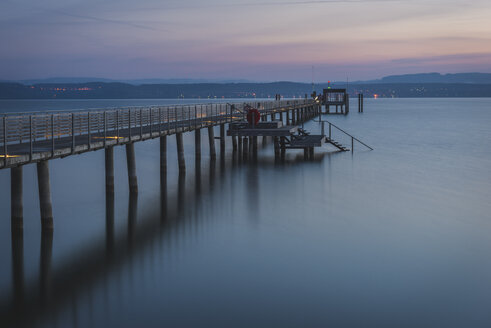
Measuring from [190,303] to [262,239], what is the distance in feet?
18.0

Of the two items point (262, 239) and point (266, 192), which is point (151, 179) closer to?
point (266, 192)

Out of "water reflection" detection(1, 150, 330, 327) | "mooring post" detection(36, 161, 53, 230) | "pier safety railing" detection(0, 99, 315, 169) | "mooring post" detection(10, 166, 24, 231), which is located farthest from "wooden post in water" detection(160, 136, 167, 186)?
"mooring post" detection(10, 166, 24, 231)

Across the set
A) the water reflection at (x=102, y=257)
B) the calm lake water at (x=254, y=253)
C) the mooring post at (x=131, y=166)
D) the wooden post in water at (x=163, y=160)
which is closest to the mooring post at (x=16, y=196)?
the water reflection at (x=102, y=257)

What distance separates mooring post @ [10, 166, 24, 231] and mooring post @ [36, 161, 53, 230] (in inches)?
20.8

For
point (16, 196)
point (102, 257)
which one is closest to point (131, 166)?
point (16, 196)

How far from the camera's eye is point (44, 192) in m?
16.7

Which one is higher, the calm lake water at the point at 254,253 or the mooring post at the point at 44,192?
the mooring post at the point at 44,192

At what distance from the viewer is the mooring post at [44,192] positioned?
649 inches

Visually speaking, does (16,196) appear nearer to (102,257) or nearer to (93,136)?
(102,257)

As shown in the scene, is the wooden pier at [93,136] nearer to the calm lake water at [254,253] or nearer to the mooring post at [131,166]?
the mooring post at [131,166]

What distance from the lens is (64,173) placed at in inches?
1252

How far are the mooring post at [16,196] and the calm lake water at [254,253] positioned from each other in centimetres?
47

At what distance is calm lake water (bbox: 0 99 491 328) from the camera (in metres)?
12.0

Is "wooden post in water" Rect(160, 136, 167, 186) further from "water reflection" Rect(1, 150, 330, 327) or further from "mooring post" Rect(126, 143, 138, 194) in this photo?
"mooring post" Rect(126, 143, 138, 194)
